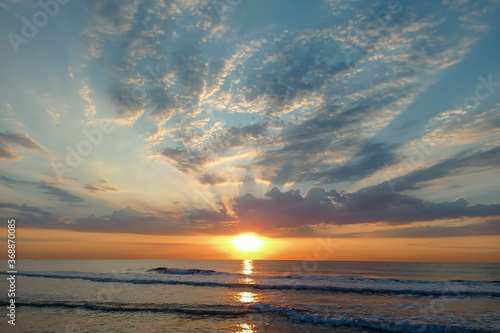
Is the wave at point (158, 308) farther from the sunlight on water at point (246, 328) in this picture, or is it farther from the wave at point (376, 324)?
the wave at point (376, 324)

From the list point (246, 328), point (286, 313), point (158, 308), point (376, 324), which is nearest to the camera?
point (246, 328)

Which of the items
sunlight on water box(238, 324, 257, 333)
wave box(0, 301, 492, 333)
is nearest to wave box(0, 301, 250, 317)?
wave box(0, 301, 492, 333)

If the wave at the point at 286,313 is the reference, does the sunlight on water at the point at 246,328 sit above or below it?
above

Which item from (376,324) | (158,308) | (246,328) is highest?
(246,328)

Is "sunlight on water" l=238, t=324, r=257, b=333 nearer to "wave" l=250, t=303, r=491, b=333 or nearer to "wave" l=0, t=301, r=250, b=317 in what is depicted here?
"wave" l=0, t=301, r=250, b=317

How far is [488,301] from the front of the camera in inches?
1214

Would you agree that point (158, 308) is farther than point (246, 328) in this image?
Yes

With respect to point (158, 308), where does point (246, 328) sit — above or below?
above

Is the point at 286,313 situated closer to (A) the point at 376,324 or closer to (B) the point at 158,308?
(A) the point at 376,324

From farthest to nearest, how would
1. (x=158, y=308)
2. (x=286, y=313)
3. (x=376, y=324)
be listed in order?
1. (x=158, y=308)
2. (x=286, y=313)
3. (x=376, y=324)

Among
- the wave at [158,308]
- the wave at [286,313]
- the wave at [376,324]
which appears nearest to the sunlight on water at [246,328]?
the wave at [286,313]

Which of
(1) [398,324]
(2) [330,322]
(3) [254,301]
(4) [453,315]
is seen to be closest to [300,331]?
(2) [330,322]

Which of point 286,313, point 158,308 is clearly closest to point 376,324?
point 286,313

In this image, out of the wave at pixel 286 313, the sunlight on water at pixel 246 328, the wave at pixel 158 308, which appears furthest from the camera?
the wave at pixel 158 308
